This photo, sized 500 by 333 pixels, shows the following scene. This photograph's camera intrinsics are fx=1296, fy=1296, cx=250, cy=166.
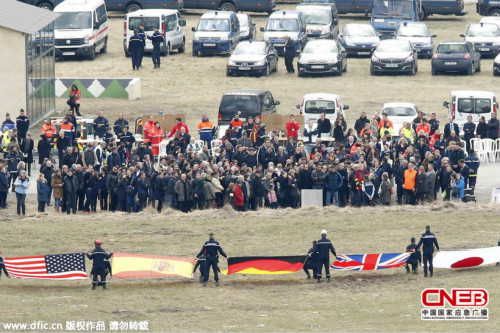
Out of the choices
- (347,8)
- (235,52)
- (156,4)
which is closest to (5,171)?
(235,52)

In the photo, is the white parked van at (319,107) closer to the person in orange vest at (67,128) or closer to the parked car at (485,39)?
the person in orange vest at (67,128)

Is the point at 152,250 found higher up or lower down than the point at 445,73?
lower down

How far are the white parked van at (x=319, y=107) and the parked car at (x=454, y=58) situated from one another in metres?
10.2

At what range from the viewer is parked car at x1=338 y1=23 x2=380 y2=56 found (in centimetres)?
5369

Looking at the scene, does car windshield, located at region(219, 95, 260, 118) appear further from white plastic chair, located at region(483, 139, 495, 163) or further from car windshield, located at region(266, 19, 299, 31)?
car windshield, located at region(266, 19, 299, 31)

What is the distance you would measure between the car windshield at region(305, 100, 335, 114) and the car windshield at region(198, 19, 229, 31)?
44.4ft

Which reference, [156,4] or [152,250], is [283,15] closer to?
[156,4]

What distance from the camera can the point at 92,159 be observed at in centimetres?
3531

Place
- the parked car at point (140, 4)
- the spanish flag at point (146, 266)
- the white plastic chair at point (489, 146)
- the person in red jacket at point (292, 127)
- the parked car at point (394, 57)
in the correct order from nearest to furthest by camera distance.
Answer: the spanish flag at point (146, 266) < the person in red jacket at point (292, 127) < the white plastic chair at point (489, 146) < the parked car at point (394, 57) < the parked car at point (140, 4)

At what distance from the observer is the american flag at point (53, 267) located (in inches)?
1070

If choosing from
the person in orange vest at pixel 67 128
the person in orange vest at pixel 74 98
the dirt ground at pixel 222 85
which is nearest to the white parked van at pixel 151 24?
the dirt ground at pixel 222 85

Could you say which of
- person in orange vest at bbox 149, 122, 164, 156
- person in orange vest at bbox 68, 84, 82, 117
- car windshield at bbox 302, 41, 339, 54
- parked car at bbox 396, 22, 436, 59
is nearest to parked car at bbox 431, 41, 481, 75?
parked car at bbox 396, 22, 436, 59

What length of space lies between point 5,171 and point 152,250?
5603 mm

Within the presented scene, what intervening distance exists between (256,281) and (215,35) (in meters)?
27.0
